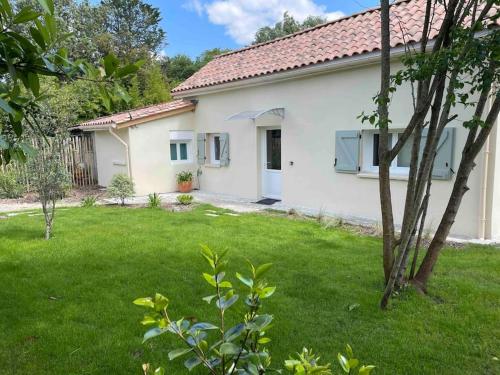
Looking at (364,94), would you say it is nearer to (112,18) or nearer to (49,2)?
(49,2)

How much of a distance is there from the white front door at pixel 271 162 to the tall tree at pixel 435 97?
8.06m

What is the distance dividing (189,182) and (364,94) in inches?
320

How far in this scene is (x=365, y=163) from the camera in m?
10.1

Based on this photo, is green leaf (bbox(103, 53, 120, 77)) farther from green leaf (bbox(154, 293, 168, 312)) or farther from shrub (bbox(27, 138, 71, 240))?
shrub (bbox(27, 138, 71, 240))

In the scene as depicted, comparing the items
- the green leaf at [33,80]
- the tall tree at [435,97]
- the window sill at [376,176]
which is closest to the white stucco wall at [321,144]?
the window sill at [376,176]

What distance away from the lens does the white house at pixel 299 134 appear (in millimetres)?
8641

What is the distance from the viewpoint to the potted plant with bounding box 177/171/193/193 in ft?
50.4

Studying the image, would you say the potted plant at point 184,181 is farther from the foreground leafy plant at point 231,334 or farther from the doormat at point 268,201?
the foreground leafy plant at point 231,334

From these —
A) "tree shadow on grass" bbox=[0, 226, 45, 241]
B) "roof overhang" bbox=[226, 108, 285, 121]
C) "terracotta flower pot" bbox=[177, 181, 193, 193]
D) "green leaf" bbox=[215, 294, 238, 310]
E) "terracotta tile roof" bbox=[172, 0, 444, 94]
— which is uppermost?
"terracotta tile roof" bbox=[172, 0, 444, 94]

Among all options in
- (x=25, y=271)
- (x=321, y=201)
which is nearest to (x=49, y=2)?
(x=25, y=271)

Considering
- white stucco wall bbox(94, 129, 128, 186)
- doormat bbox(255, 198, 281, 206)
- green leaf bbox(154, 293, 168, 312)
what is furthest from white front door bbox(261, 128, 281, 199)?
green leaf bbox(154, 293, 168, 312)

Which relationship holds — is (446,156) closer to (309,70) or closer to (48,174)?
(309,70)

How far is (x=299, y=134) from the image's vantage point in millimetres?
11531

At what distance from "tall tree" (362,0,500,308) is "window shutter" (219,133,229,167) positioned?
987 centimetres
